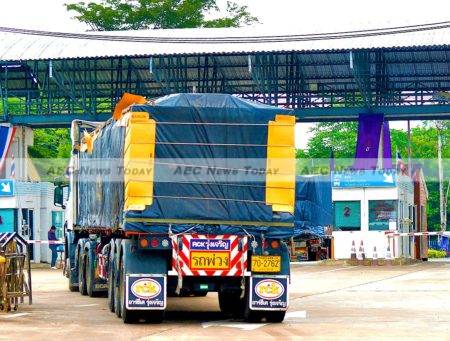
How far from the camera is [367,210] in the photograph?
44406 mm

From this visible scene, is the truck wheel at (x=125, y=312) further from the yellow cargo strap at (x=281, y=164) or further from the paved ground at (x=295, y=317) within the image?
the yellow cargo strap at (x=281, y=164)

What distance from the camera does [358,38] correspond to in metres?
47.9

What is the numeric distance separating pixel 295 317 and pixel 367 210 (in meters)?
25.3

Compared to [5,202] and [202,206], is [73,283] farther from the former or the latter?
[5,202]

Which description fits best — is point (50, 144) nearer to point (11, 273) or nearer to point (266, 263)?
point (11, 273)

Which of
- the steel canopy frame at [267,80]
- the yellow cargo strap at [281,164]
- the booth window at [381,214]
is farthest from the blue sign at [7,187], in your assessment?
the yellow cargo strap at [281,164]

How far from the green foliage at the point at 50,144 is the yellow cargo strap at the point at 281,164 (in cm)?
5574

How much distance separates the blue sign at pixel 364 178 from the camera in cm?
4394

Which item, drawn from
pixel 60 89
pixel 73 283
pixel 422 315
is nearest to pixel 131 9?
pixel 60 89

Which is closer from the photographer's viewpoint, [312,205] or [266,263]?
[266,263]

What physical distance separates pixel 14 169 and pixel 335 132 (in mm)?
39119

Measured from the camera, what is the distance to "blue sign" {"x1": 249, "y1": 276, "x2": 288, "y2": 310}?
1794cm

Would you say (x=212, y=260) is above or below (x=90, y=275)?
above

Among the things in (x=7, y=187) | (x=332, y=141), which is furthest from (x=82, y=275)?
(x=332, y=141)
